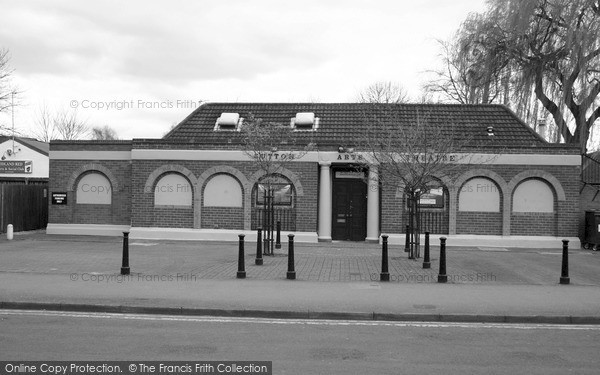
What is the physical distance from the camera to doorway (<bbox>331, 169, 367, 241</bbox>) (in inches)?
910

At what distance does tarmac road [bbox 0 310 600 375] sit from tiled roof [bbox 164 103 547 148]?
13823 millimetres

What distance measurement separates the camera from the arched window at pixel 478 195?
72.3 feet

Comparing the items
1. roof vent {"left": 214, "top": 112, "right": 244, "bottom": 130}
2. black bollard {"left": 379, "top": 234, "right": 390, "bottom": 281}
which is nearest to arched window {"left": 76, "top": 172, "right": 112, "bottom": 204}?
roof vent {"left": 214, "top": 112, "right": 244, "bottom": 130}

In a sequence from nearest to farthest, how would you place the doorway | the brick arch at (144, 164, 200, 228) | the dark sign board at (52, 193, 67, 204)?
the brick arch at (144, 164, 200, 228) < the doorway < the dark sign board at (52, 193, 67, 204)

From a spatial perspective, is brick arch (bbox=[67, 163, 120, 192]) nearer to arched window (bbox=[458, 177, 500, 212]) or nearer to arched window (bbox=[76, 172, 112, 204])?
arched window (bbox=[76, 172, 112, 204])

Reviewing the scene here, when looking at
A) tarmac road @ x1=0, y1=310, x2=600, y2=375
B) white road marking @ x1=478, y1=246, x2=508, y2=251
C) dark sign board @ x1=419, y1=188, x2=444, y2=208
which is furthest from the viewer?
dark sign board @ x1=419, y1=188, x2=444, y2=208

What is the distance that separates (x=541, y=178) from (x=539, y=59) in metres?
9.19

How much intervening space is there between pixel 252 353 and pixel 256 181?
15399mm

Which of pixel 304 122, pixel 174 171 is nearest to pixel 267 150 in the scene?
pixel 174 171

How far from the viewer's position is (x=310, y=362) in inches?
273

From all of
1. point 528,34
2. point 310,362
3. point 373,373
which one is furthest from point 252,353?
point 528,34

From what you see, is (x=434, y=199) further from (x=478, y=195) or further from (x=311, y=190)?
(x=311, y=190)

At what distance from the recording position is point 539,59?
93.9 ft

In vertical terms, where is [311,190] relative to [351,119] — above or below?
below
